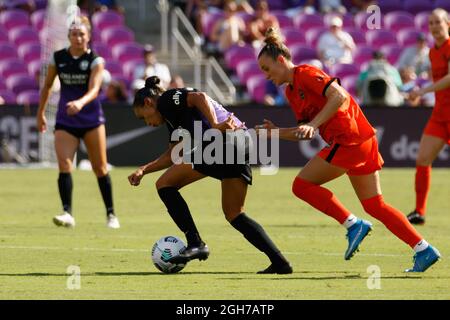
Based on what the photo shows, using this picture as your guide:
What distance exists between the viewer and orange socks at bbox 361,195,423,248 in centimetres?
992

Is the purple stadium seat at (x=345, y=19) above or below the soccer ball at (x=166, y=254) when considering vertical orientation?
below

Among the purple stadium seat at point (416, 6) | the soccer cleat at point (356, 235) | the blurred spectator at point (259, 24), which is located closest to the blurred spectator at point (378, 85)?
the blurred spectator at point (259, 24)

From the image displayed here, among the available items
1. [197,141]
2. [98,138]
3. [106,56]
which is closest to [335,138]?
[197,141]

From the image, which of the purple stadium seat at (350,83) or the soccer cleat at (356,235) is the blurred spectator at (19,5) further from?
the soccer cleat at (356,235)

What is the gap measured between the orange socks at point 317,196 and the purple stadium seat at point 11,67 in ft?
56.8

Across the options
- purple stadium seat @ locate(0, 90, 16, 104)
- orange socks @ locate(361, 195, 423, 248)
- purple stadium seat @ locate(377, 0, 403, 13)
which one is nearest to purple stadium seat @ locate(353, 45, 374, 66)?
purple stadium seat @ locate(377, 0, 403, 13)

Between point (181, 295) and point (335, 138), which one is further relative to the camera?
point (335, 138)

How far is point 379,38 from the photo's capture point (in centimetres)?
2869

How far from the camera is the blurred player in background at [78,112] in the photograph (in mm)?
14031

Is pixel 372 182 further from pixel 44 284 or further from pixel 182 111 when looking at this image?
pixel 44 284

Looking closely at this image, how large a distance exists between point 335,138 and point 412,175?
485 inches

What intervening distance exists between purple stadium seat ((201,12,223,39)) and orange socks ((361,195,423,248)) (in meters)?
18.3
